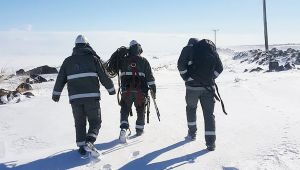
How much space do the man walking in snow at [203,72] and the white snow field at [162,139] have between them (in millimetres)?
455

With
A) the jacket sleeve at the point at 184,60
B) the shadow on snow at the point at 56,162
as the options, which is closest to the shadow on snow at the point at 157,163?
the shadow on snow at the point at 56,162

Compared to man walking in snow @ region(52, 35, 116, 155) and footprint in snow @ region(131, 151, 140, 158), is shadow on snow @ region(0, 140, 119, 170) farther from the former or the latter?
footprint in snow @ region(131, 151, 140, 158)

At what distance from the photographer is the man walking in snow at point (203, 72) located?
8125mm

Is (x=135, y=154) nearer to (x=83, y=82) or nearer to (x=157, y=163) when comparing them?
(x=157, y=163)

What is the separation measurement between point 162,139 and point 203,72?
157cm

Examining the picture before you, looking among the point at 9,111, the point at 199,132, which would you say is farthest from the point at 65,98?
the point at 199,132

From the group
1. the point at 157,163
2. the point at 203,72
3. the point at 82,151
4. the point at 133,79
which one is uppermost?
the point at 203,72

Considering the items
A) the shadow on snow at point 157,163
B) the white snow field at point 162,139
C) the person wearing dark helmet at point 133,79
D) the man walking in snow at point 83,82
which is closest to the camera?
the shadow on snow at point 157,163

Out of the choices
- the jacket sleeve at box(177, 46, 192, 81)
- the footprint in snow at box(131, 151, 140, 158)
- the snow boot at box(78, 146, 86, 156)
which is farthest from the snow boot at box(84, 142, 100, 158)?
the jacket sleeve at box(177, 46, 192, 81)

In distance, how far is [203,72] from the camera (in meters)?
8.26

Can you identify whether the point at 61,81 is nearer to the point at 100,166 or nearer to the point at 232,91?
the point at 100,166

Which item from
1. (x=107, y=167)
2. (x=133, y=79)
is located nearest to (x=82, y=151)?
(x=107, y=167)

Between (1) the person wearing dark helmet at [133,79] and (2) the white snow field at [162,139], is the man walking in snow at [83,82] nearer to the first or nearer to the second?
(2) the white snow field at [162,139]

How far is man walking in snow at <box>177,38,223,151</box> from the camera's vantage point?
812 centimetres
